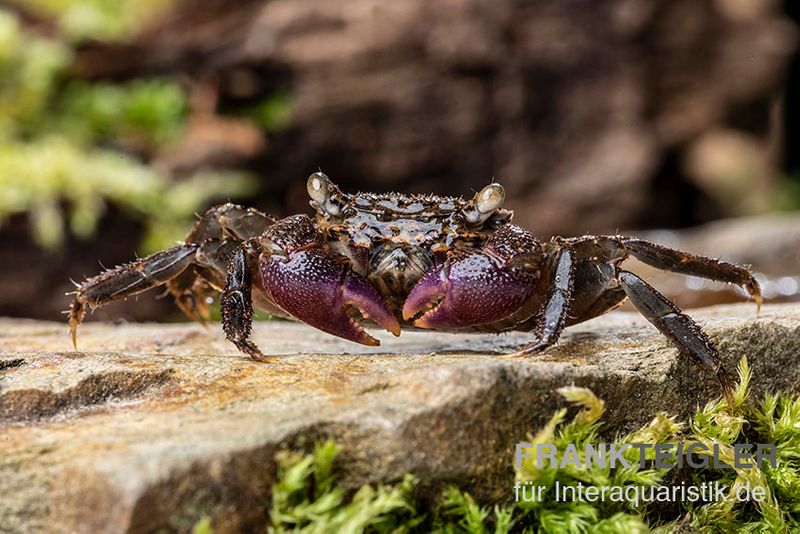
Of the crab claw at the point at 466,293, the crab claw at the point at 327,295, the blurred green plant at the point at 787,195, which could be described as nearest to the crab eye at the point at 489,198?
the crab claw at the point at 466,293

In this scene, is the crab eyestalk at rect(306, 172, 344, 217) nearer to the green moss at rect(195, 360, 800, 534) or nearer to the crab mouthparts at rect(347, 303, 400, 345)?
the crab mouthparts at rect(347, 303, 400, 345)

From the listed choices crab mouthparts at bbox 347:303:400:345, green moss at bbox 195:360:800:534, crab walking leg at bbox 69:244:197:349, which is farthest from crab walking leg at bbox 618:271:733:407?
crab walking leg at bbox 69:244:197:349

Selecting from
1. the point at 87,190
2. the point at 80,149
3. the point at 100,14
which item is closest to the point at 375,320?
the point at 87,190

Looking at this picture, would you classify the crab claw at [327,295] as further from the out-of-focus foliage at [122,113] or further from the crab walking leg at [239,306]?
the out-of-focus foliage at [122,113]

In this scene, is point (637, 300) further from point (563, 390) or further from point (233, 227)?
point (233, 227)

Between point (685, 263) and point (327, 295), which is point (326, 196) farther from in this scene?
point (685, 263)

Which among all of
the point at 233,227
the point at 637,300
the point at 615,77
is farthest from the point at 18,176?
the point at 615,77
